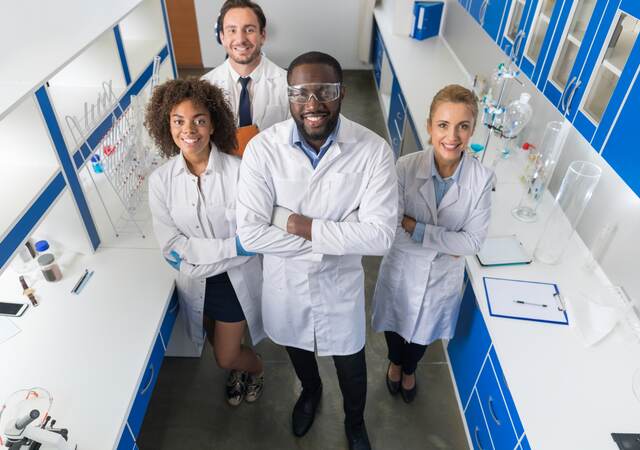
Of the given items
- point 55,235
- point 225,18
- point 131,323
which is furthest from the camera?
point 225,18

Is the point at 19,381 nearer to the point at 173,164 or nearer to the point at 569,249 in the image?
the point at 173,164

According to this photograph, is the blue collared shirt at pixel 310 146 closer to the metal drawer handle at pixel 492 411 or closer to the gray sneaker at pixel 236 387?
the metal drawer handle at pixel 492 411

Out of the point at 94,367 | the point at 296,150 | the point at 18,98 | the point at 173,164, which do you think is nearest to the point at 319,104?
the point at 296,150

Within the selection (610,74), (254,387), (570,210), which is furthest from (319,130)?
(254,387)

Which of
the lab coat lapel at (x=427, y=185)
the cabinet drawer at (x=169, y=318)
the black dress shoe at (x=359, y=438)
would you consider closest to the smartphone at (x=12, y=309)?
the cabinet drawer at (x=169, y=318)

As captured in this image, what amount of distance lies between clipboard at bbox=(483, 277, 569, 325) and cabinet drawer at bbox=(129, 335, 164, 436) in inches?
51.9

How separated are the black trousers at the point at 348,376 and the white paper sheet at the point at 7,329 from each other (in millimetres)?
1058

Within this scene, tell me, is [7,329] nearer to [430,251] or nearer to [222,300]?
[222,300]

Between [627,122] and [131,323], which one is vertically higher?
[627,122]

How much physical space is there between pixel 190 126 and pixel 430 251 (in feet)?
3.44

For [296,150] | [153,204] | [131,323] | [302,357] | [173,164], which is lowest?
[302,357]

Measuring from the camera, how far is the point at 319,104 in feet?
Answer: 4.79

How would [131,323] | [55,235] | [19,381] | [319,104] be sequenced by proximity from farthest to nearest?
[55,235]
[131,323]
[19,381]
[319,104]

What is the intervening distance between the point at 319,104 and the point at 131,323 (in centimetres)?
112
